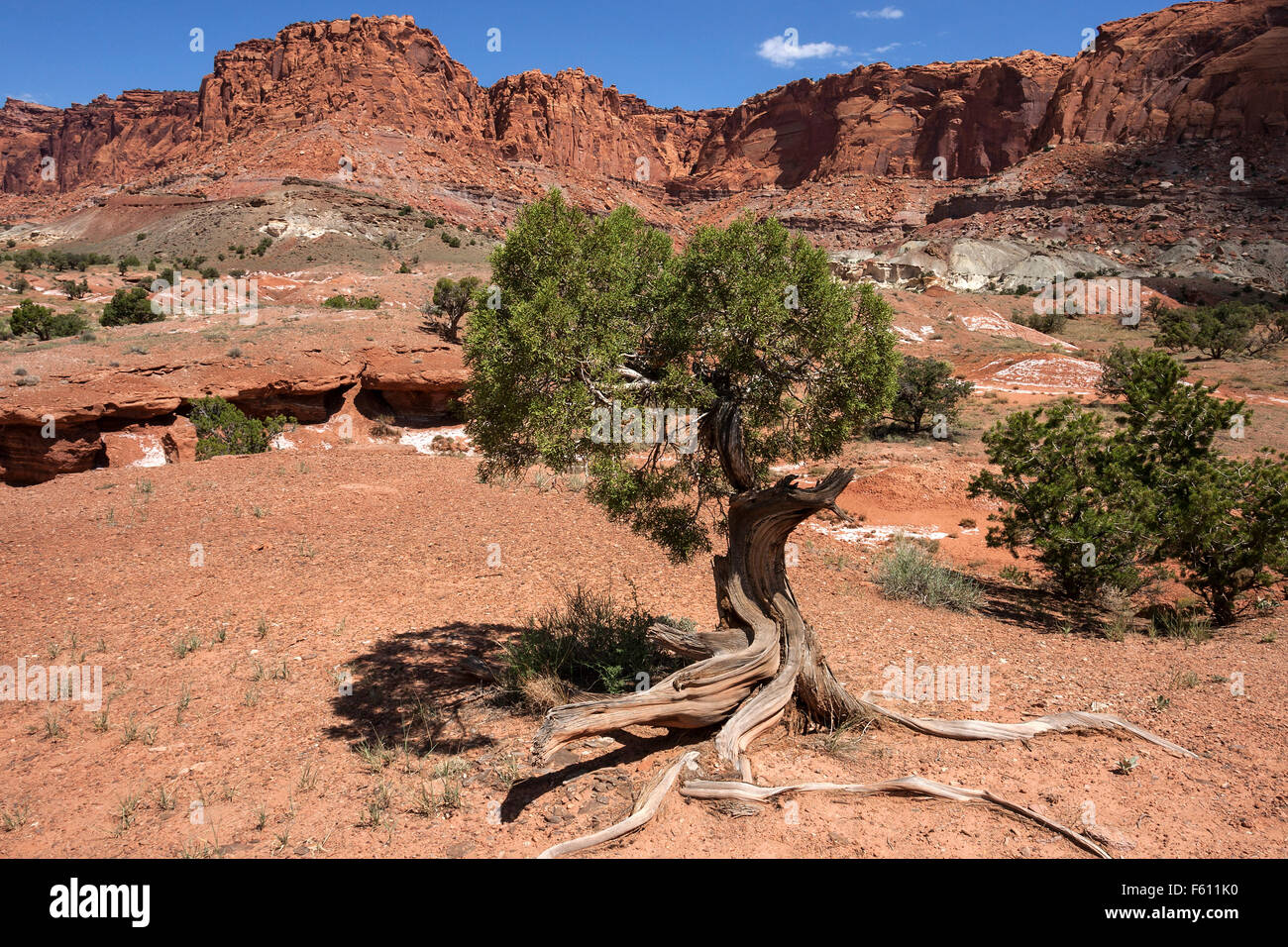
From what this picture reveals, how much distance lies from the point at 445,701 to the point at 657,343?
3.76 m

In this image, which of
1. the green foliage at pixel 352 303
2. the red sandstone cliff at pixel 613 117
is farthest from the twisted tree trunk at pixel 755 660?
the red sandstone cliff at pixel 613 117

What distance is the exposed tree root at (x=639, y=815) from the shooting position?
3.74 metres

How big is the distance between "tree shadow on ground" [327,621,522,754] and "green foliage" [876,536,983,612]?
562cm

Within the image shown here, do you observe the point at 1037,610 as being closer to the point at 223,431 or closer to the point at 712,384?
the point at 712,384

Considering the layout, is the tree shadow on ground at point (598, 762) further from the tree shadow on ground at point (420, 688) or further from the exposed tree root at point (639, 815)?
the tree shadow on ground at point (420, 688)

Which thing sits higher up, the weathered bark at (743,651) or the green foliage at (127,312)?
the green foliage at (127,312)

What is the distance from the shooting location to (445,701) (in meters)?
6.03

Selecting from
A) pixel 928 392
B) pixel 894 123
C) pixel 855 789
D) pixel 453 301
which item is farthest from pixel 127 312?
pixel 894 123

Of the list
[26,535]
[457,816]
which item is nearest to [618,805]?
[457,816]

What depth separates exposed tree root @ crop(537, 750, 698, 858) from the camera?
12.3 ft

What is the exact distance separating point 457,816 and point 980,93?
114m

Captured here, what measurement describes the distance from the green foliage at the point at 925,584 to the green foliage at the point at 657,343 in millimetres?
4825

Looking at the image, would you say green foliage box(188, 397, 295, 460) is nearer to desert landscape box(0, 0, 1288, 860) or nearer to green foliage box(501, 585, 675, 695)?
desert landscape box(0, 0, 1288, 860)

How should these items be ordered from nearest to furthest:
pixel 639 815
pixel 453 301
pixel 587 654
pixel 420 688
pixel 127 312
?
pixel 639 815 < pixel 420 688 < pixel 587 654 < pixel 453 301 < pixel 127 312
